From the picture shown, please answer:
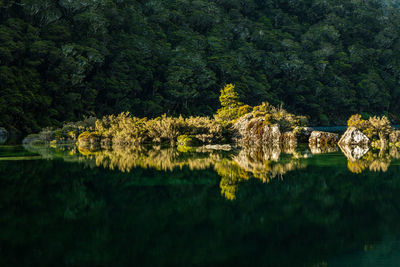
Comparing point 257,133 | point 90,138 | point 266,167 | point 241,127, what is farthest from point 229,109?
point 266,167

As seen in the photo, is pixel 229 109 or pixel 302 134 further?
pixel 229 109

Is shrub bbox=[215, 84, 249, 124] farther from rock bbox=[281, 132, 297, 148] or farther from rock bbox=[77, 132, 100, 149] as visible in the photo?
rock bbox=[77, 132, 100, 149]

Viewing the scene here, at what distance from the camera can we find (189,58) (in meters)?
69.7

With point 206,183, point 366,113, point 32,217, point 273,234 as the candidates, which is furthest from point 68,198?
point 366,113

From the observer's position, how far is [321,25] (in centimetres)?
10362

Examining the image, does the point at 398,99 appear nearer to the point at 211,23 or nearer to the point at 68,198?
the point at 211,23

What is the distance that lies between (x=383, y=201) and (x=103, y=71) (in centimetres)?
6006

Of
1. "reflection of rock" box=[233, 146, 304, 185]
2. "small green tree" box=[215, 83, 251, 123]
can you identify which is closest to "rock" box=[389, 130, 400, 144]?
"small green tree" box=[215, 83, 251, 123]

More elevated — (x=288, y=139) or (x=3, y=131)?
(x=3, y=131)

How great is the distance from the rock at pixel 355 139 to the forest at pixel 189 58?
3350cm

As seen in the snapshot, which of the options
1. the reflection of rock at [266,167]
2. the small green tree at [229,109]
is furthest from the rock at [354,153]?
the small green tree at [229,109]

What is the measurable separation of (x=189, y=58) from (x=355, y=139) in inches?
1823

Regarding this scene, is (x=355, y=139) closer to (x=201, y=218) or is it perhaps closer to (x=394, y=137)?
(x=394, y=137)

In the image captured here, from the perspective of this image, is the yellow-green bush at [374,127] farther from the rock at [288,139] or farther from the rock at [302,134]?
the rock at [288,139]
